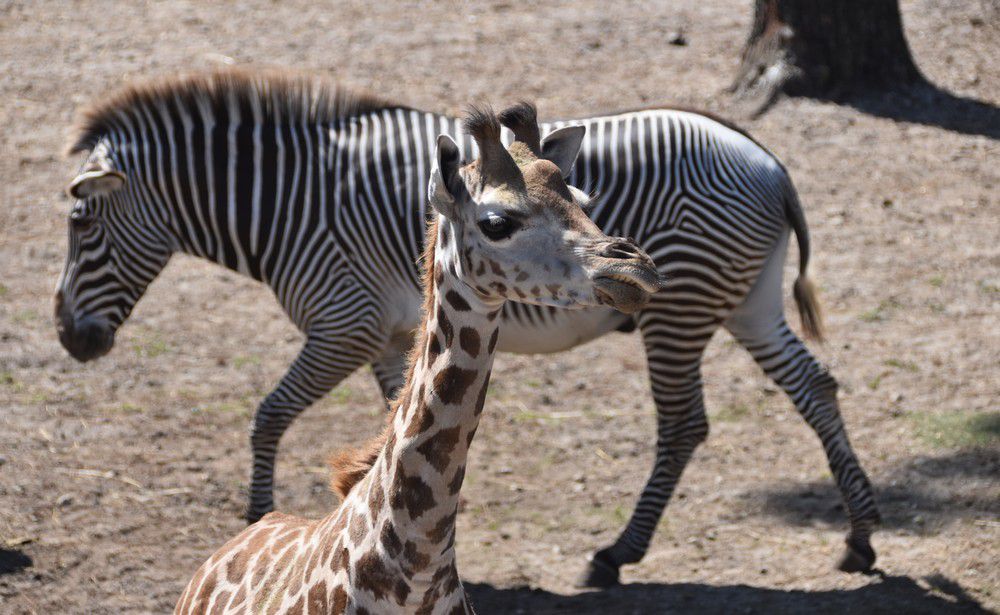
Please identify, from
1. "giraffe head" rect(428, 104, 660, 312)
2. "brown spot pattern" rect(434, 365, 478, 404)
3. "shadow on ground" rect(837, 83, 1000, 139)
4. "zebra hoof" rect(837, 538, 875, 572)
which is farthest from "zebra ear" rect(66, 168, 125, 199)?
"shadow on ground" rect(837, 83, 1000, 139)

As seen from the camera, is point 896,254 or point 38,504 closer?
point 38,504

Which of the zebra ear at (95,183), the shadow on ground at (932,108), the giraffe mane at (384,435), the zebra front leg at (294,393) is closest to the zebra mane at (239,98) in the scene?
the zebra ear at (95,183)

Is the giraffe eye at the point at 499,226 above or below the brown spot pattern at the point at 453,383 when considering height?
above

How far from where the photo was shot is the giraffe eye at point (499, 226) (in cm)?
315

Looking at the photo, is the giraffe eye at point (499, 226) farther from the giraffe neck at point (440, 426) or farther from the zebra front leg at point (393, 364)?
the zebra front leg at point (393, 364)

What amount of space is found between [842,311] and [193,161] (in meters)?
5.07

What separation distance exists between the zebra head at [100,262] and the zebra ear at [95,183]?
0.06 ft

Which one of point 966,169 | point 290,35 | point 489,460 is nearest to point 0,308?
point 489,460

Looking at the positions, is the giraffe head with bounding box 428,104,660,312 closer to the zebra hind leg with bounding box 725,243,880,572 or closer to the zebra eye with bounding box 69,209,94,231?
the zebra hind leg with bounding box 725,243,880,572

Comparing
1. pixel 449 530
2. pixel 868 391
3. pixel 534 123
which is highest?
pixel 534 123

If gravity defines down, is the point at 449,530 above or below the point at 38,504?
above

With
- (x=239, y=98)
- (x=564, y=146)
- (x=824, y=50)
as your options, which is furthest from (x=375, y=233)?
(x=824, y=50)

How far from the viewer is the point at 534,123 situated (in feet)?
11.5

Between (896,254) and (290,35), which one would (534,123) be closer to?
(896,254)
